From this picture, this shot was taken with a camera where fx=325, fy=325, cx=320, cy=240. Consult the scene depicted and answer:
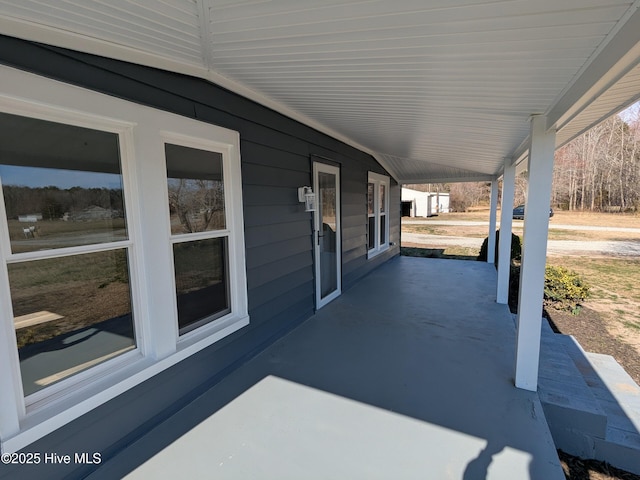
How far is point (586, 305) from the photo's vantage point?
5.57 meters

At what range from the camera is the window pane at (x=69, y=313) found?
1.67 metres

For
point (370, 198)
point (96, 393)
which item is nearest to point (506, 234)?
point (370, 198)

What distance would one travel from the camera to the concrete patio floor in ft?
5.97

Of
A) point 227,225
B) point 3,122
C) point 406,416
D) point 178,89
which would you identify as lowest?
point 406,416

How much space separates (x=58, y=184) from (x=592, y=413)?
143 inches

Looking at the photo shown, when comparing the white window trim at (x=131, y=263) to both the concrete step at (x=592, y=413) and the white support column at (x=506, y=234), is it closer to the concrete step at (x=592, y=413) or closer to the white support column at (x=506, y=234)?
the concrete step at (x=592, y=413)

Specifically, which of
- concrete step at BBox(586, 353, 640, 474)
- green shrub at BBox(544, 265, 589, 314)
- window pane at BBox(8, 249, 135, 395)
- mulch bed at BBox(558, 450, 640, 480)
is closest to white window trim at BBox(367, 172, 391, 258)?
green shrub at BBox(544, 265, 589, 314)

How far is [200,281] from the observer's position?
2609mm

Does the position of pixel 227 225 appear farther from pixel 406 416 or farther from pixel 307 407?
pixel 406 416

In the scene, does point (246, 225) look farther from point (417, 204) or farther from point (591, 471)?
point (417, 204)

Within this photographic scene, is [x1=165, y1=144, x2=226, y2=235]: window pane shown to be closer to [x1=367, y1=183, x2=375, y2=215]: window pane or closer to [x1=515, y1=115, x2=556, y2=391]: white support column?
[x1=515, y1=115, x2=556, y2=391]: white support column

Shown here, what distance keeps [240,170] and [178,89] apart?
782 millimetres

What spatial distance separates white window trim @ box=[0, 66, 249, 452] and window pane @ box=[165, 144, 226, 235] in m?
0.10

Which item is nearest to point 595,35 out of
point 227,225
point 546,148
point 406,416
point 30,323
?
point 546,148
